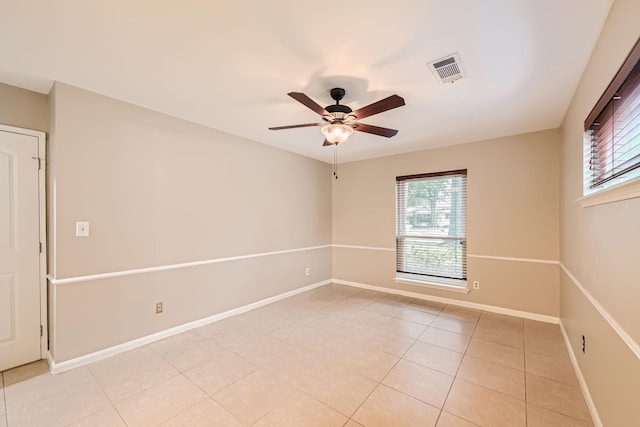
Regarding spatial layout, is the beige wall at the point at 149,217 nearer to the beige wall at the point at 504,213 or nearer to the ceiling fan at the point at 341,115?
the ceiling fan at the point at 341,115

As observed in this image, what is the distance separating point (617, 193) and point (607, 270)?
1.66ft

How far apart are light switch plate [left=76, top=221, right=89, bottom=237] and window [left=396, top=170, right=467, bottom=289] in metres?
4.20

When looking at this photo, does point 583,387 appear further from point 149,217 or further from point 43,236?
point 43,236

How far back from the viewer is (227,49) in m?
1.85

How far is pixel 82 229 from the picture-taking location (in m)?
2.44

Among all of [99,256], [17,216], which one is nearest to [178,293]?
[99,256]

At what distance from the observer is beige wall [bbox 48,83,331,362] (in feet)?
7.78

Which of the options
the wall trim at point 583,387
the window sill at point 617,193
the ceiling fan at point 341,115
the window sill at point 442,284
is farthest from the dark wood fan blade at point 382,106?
the window sill at point 442,284

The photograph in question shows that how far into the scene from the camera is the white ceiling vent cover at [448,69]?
1.93 metres

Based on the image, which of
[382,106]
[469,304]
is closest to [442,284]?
[469,304]

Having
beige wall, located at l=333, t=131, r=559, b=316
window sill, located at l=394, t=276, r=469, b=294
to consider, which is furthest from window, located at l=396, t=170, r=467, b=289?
beige wall, located at l=333, t=131, r=559, b=316

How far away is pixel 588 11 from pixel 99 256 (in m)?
4.05

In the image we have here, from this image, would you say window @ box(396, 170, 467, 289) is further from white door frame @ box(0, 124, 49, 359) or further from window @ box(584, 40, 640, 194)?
white door frame @ box(0, 124, 49, 359)

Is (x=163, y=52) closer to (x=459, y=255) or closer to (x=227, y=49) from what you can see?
(x=227, y=49)
